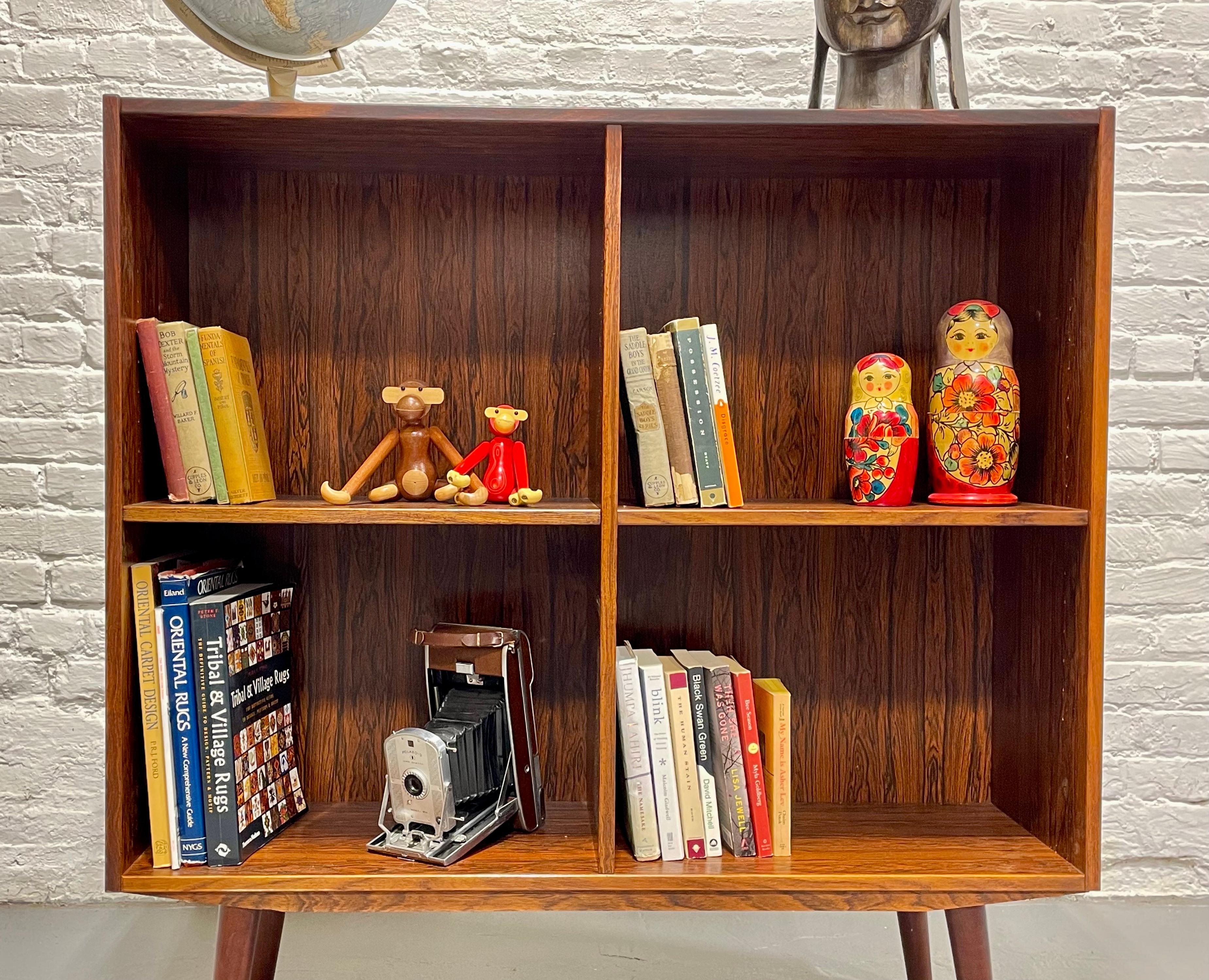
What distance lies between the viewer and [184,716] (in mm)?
1182

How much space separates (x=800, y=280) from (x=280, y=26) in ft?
2.48

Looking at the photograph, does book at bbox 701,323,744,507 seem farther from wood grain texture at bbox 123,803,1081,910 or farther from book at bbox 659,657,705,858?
wood grain texture at bbox 123,803,1081,910

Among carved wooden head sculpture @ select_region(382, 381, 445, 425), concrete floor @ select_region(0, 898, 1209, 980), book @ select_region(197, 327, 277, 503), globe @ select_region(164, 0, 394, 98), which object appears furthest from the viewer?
concrete floor @ select_region(0, 898, 1209, 980)

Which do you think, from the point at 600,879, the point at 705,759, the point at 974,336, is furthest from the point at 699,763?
the point at 974,336

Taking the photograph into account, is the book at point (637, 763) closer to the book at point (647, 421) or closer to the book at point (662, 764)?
the book at point (662, 764)

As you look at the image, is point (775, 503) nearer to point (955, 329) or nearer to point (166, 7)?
point (955, 329)

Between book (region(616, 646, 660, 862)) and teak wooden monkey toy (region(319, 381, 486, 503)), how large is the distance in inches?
12.0

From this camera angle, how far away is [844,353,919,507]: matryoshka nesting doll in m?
1.25

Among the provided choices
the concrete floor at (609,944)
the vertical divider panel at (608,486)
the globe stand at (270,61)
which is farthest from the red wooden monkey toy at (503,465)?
the concrete floor at (609,944)

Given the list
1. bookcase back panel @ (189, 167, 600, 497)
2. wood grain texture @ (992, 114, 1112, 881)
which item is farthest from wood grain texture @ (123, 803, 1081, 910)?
bookcase back panel @ (189, 167, 600, 497)

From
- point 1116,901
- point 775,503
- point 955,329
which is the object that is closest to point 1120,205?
point 955,329

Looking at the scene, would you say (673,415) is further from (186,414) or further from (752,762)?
(186,414)

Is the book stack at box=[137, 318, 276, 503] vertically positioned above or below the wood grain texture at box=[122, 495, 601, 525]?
above

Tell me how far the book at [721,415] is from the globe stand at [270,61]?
548 millimetres
